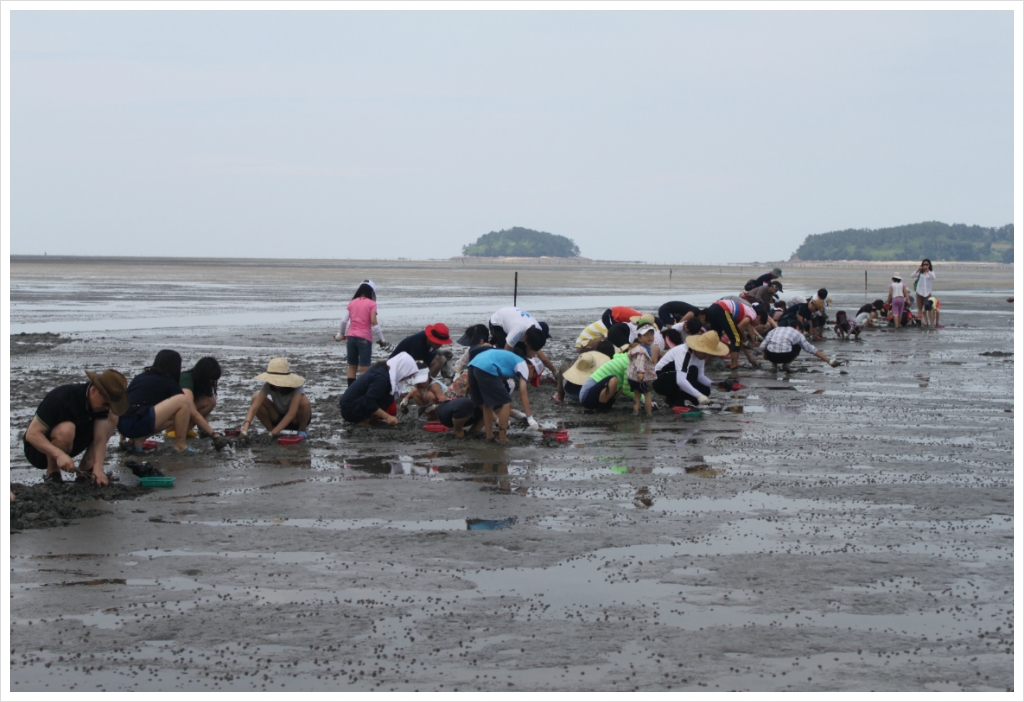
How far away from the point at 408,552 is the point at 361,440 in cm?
398

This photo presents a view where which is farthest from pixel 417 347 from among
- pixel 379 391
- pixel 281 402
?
pixel 281 402

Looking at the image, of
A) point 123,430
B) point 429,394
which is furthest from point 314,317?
point 123,430

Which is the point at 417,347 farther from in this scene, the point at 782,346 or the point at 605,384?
the point at 782,346

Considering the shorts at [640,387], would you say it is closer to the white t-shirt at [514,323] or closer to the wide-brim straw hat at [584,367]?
the wide-brim straw hat at [584,367]

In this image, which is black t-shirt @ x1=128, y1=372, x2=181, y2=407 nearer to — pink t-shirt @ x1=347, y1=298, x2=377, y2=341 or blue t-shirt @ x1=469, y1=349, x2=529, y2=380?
blue t-shirt @ x1=469, y1=349, x2=529, y2=380

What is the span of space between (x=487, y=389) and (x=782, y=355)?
8.09 m

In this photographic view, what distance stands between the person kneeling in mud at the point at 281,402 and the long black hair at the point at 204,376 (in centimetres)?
46

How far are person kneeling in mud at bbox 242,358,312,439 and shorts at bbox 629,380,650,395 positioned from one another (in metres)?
3.90

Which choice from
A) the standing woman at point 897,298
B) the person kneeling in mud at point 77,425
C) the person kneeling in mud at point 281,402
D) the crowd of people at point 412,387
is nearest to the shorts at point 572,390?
the crowd of people at point 412,387

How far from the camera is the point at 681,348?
12844 mm

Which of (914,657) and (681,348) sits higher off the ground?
(681,348)

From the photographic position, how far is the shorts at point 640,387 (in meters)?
12.3

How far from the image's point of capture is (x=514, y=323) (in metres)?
13.3

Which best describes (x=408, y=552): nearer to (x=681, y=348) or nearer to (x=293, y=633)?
(x=293, y=633)
